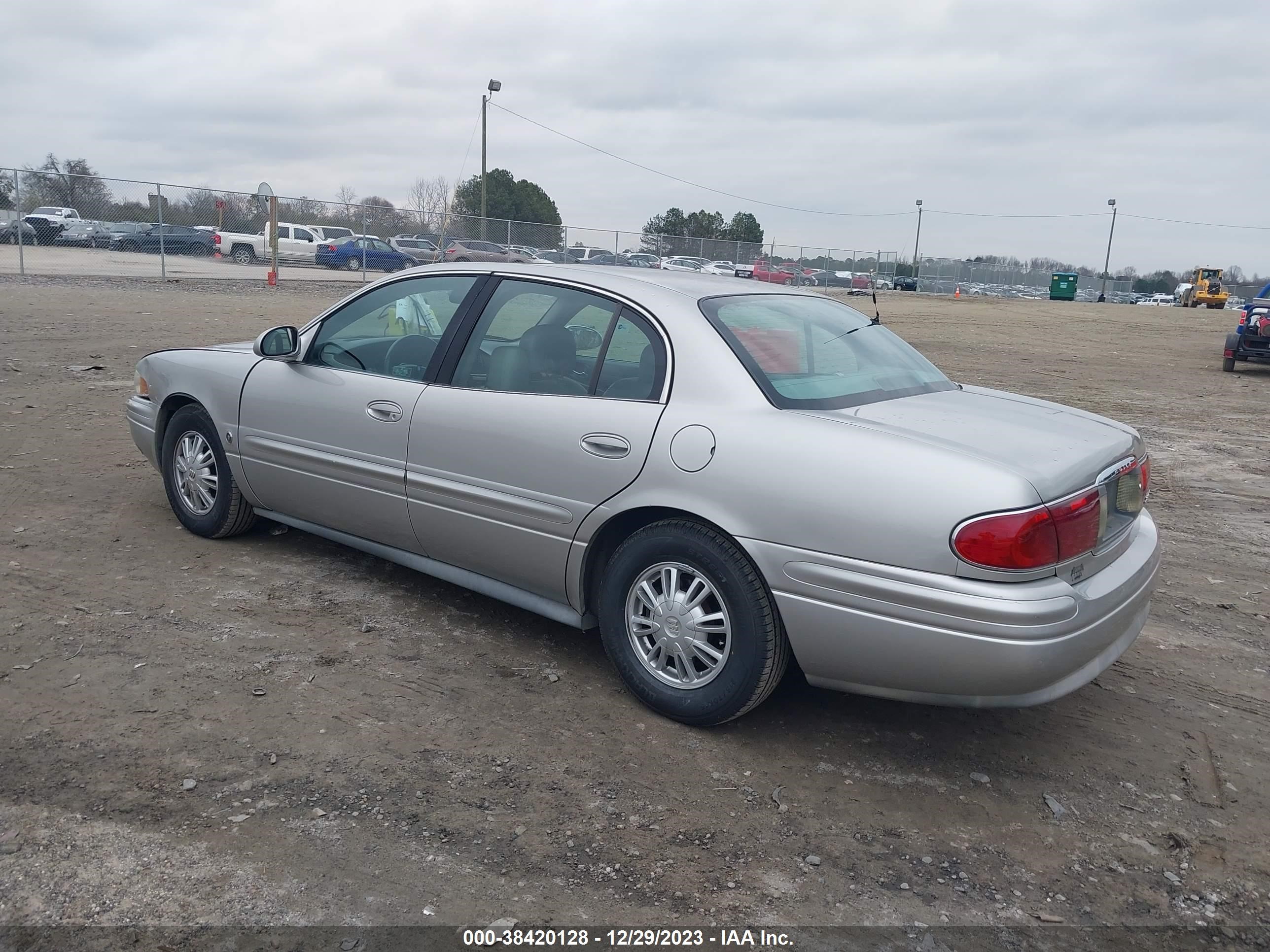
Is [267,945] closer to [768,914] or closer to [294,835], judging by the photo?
[294,835]

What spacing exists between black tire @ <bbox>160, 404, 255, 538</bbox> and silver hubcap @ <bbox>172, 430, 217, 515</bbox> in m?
0.01

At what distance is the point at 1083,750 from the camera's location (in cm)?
365

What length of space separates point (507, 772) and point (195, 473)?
115 inches

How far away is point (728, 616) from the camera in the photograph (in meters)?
3.43

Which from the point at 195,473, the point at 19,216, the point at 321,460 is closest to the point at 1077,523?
the point at 321,460

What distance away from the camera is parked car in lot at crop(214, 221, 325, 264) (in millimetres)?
31781

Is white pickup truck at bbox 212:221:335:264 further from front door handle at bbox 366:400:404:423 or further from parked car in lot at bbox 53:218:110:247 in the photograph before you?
front door handle at bbox 366:400:404:423

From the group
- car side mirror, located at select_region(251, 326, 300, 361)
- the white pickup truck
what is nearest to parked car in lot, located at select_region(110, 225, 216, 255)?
the white pickup truck

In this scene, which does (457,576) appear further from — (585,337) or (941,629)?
(941,629)

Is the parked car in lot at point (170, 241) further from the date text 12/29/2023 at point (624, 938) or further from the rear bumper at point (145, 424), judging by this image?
the date text 12/29/2023 at point (624, 938)

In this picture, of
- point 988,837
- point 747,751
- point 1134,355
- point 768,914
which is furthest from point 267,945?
point 1134,355

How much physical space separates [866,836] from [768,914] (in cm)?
52

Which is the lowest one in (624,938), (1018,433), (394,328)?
(624,938)

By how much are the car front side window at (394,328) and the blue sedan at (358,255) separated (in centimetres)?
2918
